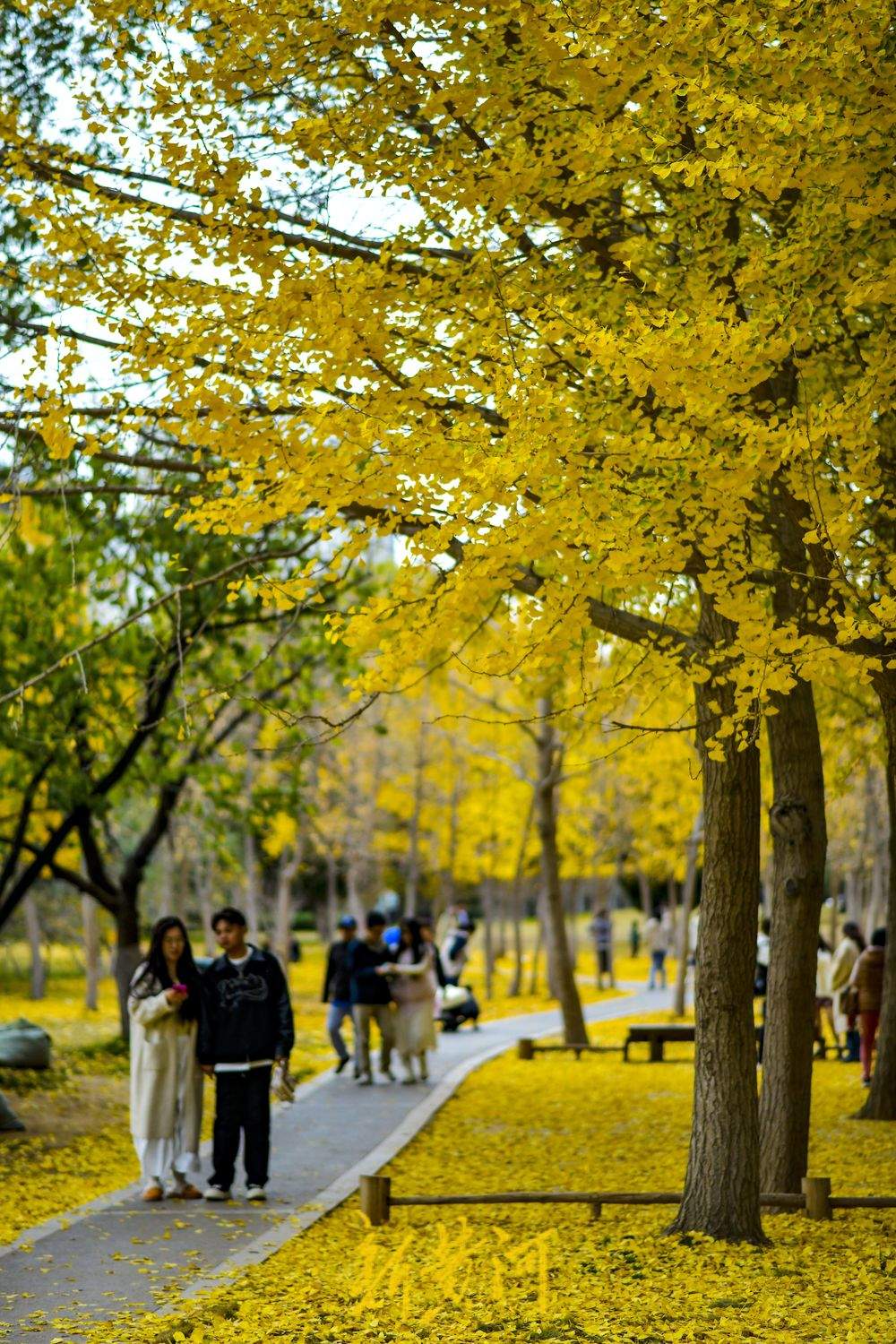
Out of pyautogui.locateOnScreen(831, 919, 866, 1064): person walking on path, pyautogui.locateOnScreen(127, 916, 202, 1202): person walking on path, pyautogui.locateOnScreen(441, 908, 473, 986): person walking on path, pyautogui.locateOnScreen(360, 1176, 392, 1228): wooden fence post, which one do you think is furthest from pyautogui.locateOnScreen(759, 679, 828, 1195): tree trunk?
pyautogui.locateOnScreen(441, 908, 473, 986): person walking on path

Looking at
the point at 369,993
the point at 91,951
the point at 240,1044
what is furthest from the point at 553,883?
the point at 91,951

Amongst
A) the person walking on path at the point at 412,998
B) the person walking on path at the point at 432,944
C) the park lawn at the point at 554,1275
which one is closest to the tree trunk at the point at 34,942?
the person walking on path at the point at 432,944

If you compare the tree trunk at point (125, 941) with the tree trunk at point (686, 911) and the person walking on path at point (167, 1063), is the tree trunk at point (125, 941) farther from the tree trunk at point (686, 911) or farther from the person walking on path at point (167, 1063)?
the person walking on path at point (167, 1063)

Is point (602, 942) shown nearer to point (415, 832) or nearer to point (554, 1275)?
point (415, 832)

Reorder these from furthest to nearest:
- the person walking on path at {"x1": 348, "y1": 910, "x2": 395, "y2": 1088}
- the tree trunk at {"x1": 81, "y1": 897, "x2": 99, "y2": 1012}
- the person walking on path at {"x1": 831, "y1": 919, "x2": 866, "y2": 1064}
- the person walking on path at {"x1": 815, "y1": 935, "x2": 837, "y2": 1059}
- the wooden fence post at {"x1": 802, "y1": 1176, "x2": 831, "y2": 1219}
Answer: the tree trunk at {"x1": 81, "y1": 897, "x2": 99, "y2": 1012}
the person walking on path at {"x1": 815, "y1": 935, "x2": 837, "y2": 1059}
the person walking on path at {"x1": 831, "y1": 919, "x2": 866, "y2": 1064}
the person walking on path at {"x1": 348, "y1": 910, "x2": 395, "y2": 1088}
the wooden fence post at {"x1": 802, "y1": 1176, "x2": 831, "y2": 1219}

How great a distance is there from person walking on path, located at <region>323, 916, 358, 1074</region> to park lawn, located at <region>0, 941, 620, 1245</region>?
1.83 ft

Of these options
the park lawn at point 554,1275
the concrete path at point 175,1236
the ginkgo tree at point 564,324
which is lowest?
the concrete path at point 175,1236

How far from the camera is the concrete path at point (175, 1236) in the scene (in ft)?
23.4

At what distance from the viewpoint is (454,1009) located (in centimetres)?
2622

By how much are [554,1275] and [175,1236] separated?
228 centimetres

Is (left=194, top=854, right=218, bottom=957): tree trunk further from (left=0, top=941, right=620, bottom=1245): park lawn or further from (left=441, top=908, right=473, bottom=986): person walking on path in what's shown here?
(left=441, top=908, right=473, bottom=986): person walking on path

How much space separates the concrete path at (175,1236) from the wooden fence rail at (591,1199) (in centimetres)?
52

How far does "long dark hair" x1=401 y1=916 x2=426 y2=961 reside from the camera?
17828 millimetres

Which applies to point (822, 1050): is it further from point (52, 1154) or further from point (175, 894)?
point (175, 894)
